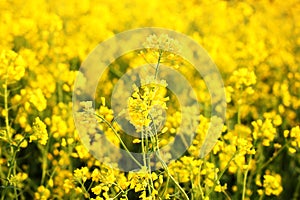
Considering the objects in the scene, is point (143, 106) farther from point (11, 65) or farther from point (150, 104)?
point (11, 65)

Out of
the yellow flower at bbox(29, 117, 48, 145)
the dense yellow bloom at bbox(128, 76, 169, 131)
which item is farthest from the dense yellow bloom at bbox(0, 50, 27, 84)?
the dense yellow bloom at bbox(128, 76, 169, 131)

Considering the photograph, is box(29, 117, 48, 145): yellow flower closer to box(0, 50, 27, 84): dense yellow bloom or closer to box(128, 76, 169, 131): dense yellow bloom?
box(128, 76, 169, 131): dense yellow bloom

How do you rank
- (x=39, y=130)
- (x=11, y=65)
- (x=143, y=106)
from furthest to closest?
(x=11, y=65), (x=39, y=130), (x=143, y=106)

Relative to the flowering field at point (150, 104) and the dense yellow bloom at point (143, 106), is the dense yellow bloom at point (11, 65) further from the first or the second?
the dense yellow bloom at point (143, 106)

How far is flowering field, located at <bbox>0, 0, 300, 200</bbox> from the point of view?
2.34 meters

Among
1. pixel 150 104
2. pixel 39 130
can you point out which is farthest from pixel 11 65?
pixel 150 104

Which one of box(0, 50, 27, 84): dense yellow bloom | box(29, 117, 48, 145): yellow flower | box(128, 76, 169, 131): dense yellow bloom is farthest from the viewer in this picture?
box(0, 50, 27, 84): dense yellow bloom

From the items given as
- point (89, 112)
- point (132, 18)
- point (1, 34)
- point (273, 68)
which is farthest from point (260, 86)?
point (89, 112)

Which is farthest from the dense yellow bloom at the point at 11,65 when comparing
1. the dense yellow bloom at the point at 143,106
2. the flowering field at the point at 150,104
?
the dense yellow bloom at the point at 143,106

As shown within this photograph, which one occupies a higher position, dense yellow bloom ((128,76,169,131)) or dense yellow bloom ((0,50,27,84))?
dense yellow bloom ((0,50,27,84))

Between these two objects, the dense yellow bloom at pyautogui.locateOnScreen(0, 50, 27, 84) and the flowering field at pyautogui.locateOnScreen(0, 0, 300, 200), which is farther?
the dense yellow bloom at pyautogui.locateOnScreen(0, 50, 27, 84)

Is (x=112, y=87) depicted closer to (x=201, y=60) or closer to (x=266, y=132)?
(x=201, y=60)

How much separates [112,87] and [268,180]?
5.92 ft

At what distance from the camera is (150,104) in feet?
6.95
